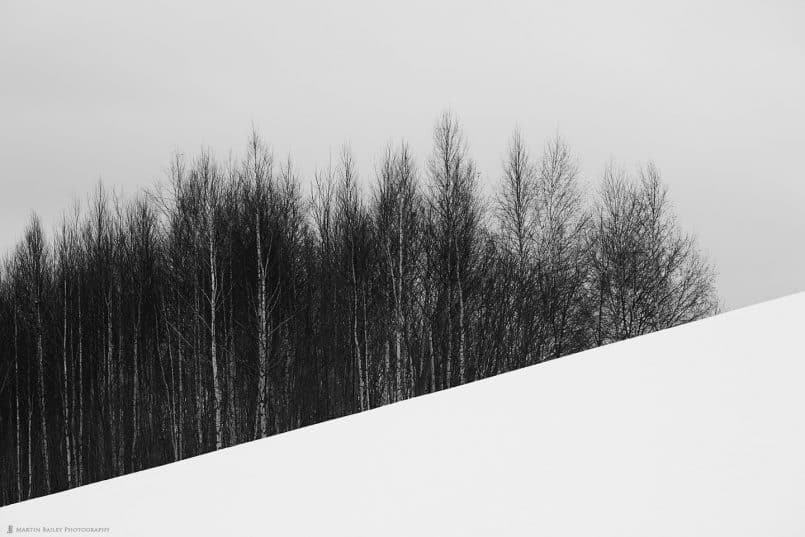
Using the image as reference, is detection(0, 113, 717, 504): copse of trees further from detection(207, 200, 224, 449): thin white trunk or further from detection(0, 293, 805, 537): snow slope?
detection(0, 293, 805, 537): snow slope

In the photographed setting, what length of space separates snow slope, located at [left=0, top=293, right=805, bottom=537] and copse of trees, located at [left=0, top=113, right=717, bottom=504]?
37.5 ft

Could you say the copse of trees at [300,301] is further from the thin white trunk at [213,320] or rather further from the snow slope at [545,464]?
the snow slope at [545,464]

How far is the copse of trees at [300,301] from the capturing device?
770 inches

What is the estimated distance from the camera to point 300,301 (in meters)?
22.1

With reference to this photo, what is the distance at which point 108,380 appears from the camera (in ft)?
73.8

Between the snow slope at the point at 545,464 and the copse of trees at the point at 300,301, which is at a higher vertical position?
the copse of trees at the point at 300,301

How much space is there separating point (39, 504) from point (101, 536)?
3.10 feet

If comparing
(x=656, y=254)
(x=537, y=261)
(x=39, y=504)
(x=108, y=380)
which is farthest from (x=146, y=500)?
(x=656, y=254)

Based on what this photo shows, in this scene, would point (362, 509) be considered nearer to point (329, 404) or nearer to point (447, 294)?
point (447, 294)

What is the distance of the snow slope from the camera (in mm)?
4105

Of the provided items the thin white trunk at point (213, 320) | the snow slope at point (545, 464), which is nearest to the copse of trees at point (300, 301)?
the thin white trunk at point (213, 320)

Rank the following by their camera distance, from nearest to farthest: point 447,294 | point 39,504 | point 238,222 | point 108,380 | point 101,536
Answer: point 101,536
point 39,504
point 447,294
point 238,222
point 108,380

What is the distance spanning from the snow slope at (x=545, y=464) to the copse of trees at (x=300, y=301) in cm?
1144

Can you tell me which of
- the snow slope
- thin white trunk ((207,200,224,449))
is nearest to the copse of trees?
thin white trunk ((207,200,224,449))
